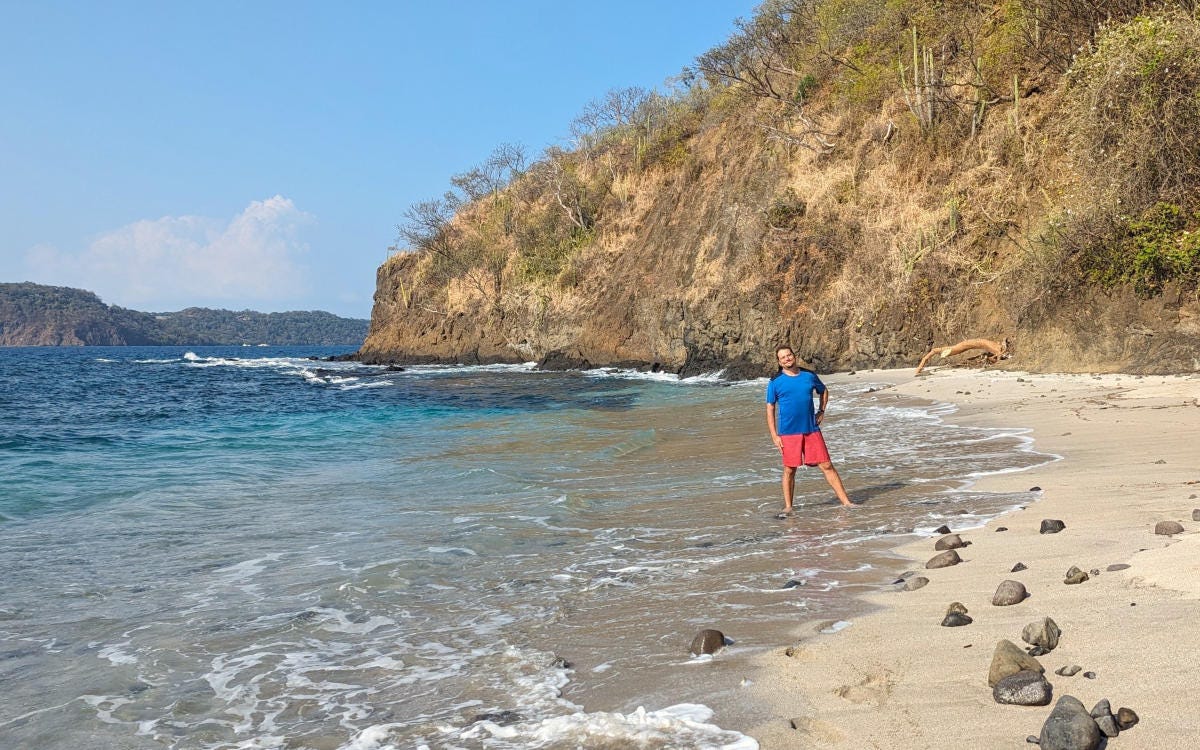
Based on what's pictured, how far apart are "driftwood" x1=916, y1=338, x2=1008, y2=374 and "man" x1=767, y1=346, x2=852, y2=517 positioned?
40.6 ft

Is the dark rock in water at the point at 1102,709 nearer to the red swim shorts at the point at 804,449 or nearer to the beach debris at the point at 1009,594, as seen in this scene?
the beach debris at the point at 1009,594

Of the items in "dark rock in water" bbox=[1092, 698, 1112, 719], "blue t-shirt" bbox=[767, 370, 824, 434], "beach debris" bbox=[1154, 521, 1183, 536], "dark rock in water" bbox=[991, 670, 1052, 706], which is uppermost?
"blue t-shirt" bbox=[767, 370, 824, 434]

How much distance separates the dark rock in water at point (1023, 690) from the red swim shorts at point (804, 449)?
4.38 m

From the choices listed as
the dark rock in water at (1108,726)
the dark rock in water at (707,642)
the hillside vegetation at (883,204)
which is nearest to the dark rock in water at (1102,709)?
the dark rock in water at (1108,726)

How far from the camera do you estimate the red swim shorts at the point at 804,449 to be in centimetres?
724

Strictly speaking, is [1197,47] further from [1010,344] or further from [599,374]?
[599,374]

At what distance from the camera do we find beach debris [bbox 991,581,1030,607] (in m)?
3.79

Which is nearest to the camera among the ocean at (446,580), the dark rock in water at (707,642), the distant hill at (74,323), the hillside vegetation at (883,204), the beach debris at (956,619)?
the ocean at (446,580)

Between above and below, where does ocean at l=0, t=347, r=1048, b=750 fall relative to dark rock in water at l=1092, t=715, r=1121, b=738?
below

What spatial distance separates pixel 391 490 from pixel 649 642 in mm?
6282

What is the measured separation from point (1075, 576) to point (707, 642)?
71.9 inches

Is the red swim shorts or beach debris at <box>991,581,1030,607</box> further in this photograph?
the red swim shorts

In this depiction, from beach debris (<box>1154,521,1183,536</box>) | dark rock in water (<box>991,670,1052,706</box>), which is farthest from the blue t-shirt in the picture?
dark rock in water (<box>991,670,1052,706</box>)

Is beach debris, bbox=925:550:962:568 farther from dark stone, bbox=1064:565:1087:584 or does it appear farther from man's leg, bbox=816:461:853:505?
man's leg, bbox=816:461:853:505
